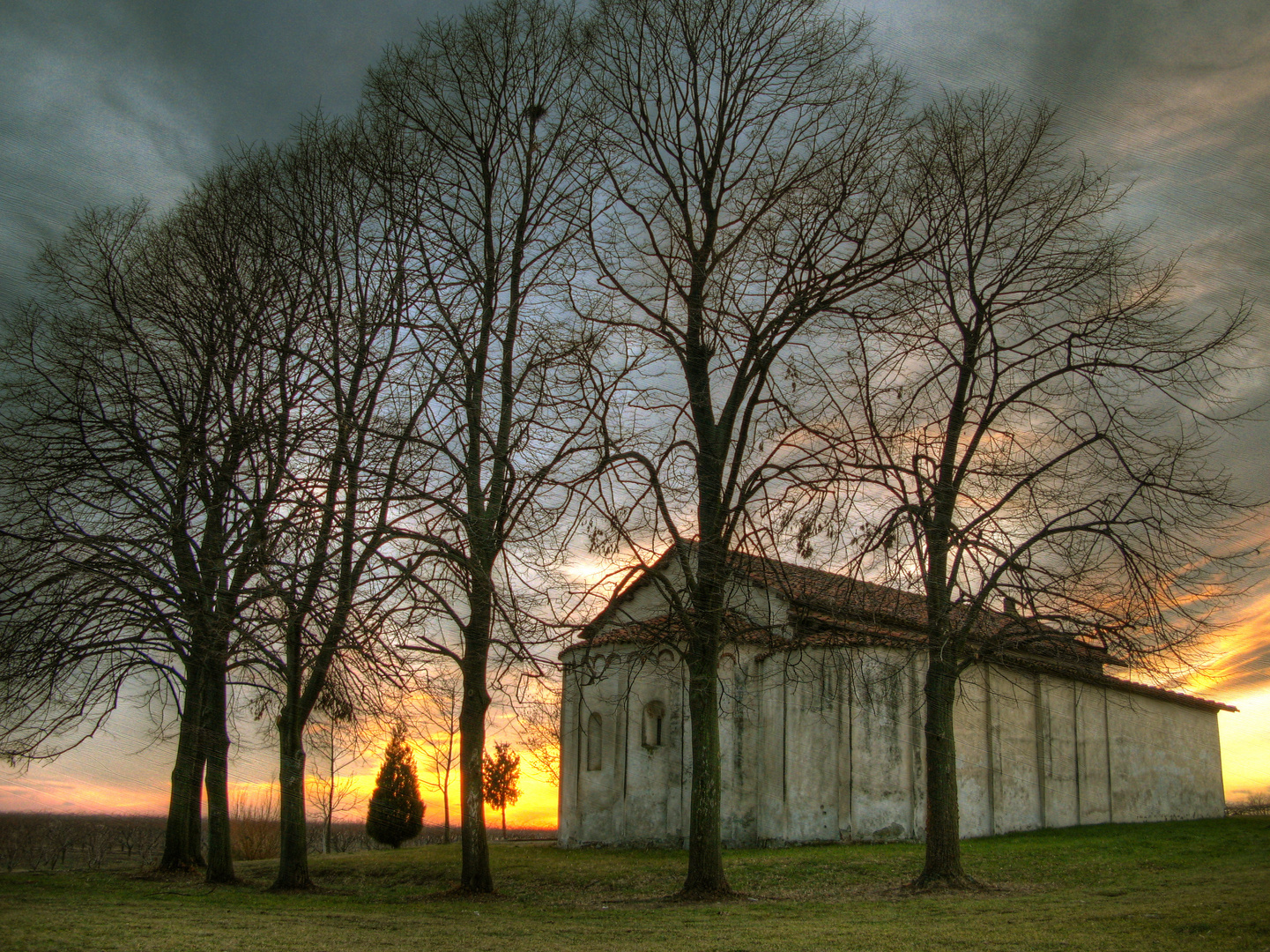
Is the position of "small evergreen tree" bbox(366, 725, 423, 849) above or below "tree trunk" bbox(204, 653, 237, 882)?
below

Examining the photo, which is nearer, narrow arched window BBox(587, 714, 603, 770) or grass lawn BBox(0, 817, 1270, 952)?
grass lawn BBox(0, 817, 1270, 952)

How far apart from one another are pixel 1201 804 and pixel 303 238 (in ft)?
126

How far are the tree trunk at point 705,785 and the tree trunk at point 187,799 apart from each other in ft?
31.4

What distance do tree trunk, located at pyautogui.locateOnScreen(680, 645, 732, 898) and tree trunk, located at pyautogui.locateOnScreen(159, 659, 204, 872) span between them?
957cm

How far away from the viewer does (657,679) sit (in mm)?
27516

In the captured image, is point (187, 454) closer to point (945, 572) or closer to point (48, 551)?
point (48, 551)

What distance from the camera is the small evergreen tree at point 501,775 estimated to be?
44469mm

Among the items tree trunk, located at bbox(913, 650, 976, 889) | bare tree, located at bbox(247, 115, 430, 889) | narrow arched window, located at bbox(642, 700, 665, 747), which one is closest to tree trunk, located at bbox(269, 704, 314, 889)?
bare tree, located at bbox(247, 115, 430, 889)

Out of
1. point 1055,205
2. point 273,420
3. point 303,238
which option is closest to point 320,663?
point 273,420

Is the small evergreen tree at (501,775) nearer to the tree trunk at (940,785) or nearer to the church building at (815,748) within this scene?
the church building at (815,748)

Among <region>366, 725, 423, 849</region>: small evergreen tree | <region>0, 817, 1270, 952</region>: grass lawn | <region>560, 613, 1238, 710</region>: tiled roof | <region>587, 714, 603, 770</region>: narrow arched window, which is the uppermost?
<region>560, 613, 1238, 710</region>: tiled roof

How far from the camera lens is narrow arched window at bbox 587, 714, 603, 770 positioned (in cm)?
2811

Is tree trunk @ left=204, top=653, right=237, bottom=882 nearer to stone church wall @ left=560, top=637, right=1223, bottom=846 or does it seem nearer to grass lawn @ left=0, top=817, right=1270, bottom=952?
grass lawn @ left=0, top=817, right=1270, bottom=952

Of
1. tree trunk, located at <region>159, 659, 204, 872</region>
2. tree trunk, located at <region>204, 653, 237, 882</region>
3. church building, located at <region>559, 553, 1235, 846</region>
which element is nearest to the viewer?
tree trunk, located at <region>204, 653, 237, 882</region>
